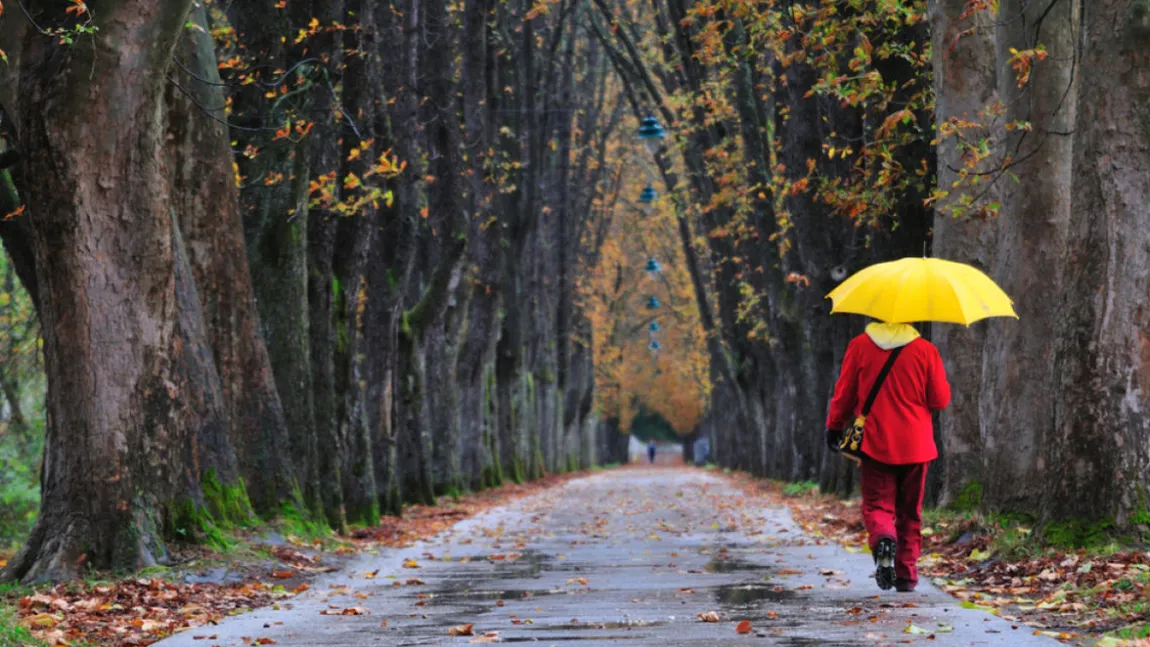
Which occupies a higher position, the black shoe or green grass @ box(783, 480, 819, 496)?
the black shoe

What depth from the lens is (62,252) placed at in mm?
11250

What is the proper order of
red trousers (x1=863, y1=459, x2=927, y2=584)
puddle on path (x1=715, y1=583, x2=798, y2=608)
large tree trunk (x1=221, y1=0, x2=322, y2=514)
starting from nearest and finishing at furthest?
puddle on path (x1=715, y1=583, x2=798, y2=608), red trousers (x1=863, y1=459, x2=927, y2=584), large tree trunk (x1=221, y1=0, x2=322, y2=514)

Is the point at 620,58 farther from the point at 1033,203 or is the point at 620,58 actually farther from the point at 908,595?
the point at 908,595

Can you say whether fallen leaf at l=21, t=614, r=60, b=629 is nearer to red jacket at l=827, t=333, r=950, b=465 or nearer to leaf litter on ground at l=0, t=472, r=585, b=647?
leaf litter on ground at l=0, t=472, r=585, b=647

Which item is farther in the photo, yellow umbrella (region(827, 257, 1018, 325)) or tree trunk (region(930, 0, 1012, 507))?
tree trunk (region(930, 0, 1012, 507))

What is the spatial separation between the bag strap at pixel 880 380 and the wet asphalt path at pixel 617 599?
1.25 meters

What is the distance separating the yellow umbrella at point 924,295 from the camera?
991 centimetres

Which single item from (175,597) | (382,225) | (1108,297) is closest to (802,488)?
(382,225)

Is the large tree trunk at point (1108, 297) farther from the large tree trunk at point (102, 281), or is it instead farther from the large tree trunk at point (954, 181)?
the large tree trunk at point (102, 281)

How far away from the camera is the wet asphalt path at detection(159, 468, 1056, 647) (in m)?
8.30

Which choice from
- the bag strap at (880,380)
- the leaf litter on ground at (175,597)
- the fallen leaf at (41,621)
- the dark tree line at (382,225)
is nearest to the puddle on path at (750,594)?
the bag strap at (880,380)

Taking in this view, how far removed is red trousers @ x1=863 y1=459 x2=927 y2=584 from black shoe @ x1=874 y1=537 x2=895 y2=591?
8.1 inches

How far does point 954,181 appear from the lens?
15.3 m

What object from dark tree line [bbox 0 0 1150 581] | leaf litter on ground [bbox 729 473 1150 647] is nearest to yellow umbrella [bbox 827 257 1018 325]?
dark tree line [bbox 0 0 1150 581]
